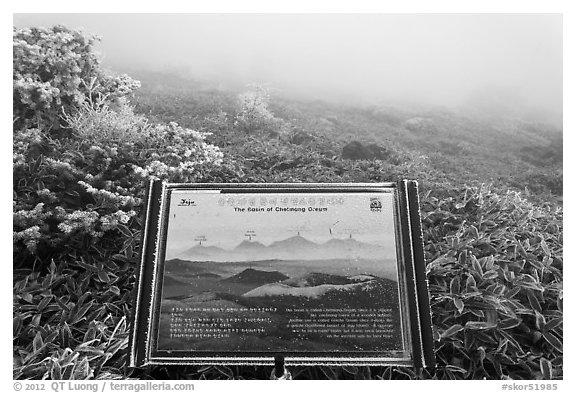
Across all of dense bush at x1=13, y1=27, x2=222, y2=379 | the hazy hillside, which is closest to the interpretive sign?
dense bush at x1=13, y1=27, x2=222, y2=379

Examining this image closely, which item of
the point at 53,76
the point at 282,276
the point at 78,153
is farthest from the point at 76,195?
the point at 282,276

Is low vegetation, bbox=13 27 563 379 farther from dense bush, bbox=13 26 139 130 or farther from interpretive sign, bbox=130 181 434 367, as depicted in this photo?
interpretive sign, bbox=130 181 434 367

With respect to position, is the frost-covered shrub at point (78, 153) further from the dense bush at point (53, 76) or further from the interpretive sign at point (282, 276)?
the interpretive sign at point (282, 276)

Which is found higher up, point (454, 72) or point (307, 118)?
point (454, 72)

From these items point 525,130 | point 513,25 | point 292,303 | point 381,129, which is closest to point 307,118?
point 381,129

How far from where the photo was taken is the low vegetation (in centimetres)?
229

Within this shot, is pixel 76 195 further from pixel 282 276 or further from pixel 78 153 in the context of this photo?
pixel 282 276

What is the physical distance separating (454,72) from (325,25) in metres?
1.39

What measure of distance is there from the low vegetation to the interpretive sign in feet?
0.85

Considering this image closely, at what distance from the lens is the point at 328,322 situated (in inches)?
81.1

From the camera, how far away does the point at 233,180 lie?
3.53m

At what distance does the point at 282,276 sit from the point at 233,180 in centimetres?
151

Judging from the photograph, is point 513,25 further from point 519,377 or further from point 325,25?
point 519,377

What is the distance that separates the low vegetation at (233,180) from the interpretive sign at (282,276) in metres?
0.26
